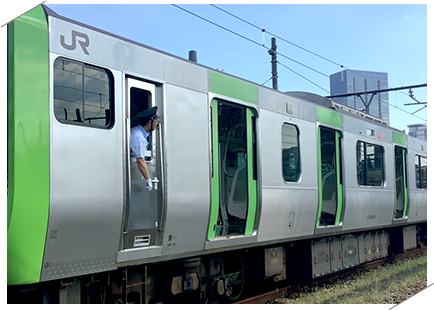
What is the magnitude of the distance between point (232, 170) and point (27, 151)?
3.84 metres

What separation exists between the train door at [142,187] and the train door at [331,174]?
4.17 m

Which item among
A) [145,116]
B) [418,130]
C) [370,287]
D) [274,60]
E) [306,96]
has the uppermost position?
[274,60]

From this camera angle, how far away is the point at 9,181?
12.7 ft

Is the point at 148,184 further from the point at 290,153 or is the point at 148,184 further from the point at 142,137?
the point at 290,153

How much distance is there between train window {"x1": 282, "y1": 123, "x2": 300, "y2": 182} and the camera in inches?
288

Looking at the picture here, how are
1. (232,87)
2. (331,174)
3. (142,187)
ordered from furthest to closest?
(331,174) < (232,87) < (142,187)

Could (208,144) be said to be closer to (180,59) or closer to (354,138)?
A: (180,59)

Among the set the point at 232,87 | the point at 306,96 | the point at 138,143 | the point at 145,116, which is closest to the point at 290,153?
the point at 232,87

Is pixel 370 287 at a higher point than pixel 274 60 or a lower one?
lower

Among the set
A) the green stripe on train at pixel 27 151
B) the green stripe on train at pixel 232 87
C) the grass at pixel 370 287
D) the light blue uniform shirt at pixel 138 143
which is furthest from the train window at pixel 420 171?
the green stripe on train at pixel 27 151

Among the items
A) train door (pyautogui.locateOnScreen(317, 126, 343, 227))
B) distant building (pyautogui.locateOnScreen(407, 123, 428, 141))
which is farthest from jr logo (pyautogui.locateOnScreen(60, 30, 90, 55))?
distant building (pyautogui.locateOnScreen(407, 123, 428, 141))

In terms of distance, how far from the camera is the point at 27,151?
3.97 metres

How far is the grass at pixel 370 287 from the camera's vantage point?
7.73 meters

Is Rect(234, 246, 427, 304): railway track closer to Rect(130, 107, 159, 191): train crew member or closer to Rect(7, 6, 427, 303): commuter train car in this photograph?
Rect(7, 6, 427, 303): commuter train car
